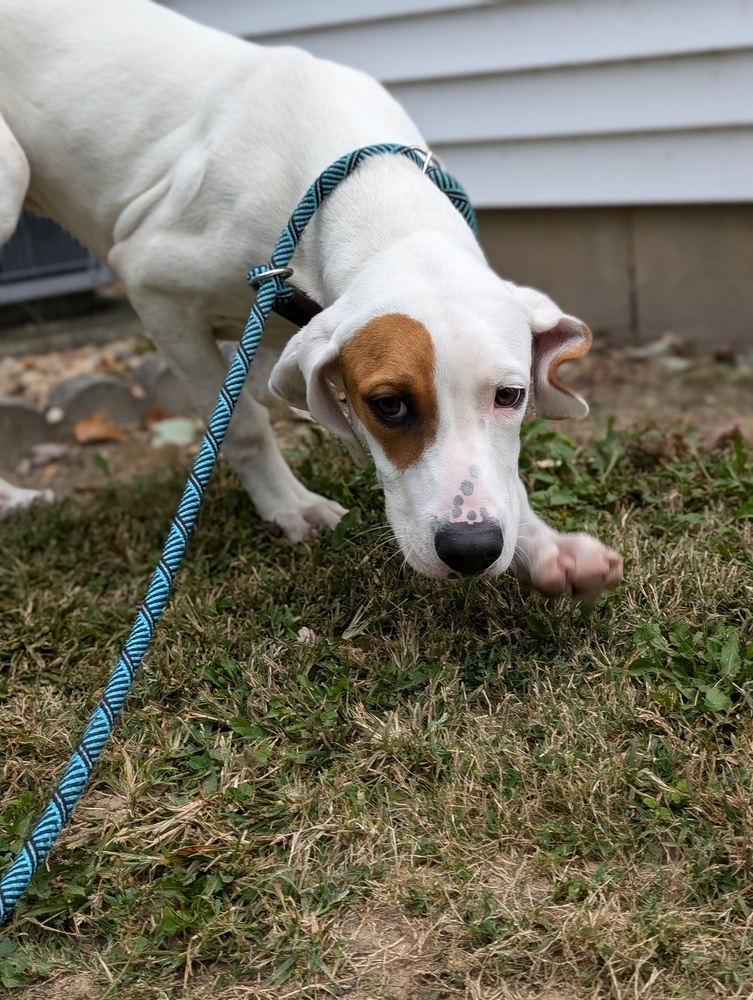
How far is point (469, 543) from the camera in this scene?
2420 millimetres

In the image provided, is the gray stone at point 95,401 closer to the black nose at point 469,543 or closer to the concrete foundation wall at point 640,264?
the concrete foundation wall at point 640,264

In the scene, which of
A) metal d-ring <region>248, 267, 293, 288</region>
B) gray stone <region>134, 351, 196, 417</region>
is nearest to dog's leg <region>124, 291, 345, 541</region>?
metal d-ring <region>248, 267, 293, 288</region>

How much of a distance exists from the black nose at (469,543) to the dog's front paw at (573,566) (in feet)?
1.32

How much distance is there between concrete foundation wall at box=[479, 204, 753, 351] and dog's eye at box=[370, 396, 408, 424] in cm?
368

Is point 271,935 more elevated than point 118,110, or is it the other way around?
point 118,110

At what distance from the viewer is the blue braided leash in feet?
7.35

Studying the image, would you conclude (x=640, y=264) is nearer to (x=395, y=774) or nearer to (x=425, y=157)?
(x=425, y=157)

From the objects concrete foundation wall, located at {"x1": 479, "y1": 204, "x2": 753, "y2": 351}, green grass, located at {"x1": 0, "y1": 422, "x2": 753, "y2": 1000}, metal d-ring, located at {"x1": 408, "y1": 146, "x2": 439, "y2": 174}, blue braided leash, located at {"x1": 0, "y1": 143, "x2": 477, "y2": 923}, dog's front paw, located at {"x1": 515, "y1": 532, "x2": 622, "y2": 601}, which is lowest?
concrete foundation wall, located at {"x1": 479, "y1": 204, "x2": 753, "y2": 351}

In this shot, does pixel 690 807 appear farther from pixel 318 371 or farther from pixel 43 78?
pixel 43 78

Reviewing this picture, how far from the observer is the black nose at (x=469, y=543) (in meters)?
2.42

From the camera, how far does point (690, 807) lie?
2.36 meters

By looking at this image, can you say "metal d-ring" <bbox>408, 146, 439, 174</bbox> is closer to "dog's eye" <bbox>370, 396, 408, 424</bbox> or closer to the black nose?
"dog's eye" <bbox>370, 396, 408, 424</bbox>

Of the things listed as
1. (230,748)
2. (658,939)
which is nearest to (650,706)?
(658,939)

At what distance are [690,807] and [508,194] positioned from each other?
4303mm
